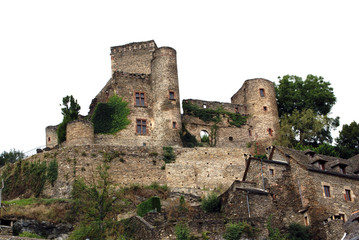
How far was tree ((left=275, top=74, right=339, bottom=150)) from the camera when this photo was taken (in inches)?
2114

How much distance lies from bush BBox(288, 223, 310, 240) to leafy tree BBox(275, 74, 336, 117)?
23889 millimetres

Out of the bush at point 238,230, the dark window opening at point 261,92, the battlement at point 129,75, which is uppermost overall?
the battlement at point 129,75

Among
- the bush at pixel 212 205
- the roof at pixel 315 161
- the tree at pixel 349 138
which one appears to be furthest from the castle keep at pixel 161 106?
the bush at pixel 212 205

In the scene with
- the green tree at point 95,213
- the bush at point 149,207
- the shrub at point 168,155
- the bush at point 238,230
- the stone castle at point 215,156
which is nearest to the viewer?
the bush at point 238,230

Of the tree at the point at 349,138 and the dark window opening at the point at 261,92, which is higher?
the dark window opening at the point at 261,92

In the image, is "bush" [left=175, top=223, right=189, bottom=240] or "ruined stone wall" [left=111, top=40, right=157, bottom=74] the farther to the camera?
"ruined stone wall" [left=111, top=40, right=157, bottom=74]

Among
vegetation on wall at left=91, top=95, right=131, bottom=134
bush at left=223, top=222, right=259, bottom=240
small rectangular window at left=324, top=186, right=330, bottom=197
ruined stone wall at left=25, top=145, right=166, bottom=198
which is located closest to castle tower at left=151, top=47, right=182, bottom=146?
vegetation on wall at left=91, top=95, right=131, bottom=134

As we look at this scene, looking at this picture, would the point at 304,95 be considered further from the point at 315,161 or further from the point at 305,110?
the point at 315,161

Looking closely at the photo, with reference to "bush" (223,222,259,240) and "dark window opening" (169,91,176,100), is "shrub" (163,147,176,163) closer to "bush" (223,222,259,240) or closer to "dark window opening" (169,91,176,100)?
"dark window opening" (169,91,176,100)

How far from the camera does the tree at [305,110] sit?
53688mm

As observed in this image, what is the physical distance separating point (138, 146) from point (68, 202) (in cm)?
908

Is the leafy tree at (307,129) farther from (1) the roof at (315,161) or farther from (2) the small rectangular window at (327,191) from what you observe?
(2) the small rectangular window at (327,191)

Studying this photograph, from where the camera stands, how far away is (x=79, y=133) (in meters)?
47.8

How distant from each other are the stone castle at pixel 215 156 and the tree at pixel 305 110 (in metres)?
1.98
